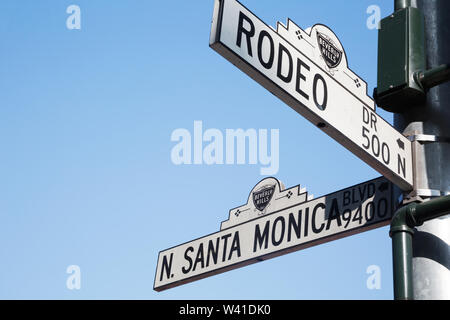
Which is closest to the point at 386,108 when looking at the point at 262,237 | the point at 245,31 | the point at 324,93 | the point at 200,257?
the point at 324,93

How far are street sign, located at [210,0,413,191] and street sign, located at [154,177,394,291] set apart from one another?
21.3 inches

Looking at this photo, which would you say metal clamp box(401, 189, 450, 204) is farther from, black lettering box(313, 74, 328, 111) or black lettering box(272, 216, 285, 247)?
black lettering box(272, 216, 285, 247)

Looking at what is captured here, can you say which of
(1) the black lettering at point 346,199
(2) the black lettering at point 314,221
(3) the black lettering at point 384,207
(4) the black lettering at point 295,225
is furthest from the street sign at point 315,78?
(4) the black lettering at point 295,225

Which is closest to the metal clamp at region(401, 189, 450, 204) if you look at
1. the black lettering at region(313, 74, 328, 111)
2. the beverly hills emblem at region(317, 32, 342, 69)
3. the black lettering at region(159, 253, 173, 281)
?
the black lettering at region(313, 74, 328, 111)

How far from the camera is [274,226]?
5793 mm

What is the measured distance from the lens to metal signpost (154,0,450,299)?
13.9ft

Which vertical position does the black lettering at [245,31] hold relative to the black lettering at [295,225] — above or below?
above

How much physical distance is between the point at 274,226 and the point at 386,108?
49.5 inches

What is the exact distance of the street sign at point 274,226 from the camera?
5.31 metres

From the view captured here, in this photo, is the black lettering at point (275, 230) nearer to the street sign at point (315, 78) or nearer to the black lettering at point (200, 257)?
the black lettering at point (200, 257)

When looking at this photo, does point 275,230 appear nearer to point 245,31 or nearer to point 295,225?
point 295,225

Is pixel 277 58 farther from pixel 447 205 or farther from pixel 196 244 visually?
pixel 196 244

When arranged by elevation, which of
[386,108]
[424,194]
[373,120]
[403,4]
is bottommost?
[424,194]
